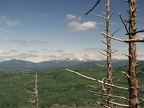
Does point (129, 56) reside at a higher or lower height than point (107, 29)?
lower

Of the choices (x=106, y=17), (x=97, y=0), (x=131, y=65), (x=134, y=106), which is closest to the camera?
(x=97, y=0)

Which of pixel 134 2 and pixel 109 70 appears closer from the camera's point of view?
pixel 134 2

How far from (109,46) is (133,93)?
1288 centimetres

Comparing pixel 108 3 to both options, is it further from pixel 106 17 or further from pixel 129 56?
pixel 129 56

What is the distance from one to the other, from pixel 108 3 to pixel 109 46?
111 inches

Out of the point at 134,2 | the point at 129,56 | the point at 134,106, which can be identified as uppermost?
the point at 134,2

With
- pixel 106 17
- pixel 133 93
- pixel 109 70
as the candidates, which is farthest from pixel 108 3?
pixel 133 93

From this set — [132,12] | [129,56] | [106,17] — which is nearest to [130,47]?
[129,56]

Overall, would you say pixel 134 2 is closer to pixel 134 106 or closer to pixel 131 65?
pixel 131 65

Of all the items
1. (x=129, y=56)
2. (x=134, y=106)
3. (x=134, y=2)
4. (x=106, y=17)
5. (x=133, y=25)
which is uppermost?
(x=106, y=17)

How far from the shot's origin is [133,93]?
6633 millimetres

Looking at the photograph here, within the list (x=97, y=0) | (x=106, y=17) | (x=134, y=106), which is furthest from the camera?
(x=106, y=17)

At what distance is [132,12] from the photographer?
24.0 ft

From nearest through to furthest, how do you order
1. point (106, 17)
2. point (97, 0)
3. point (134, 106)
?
1. point (97, 0)
2. point (134, 106)
3. point (106, 17)
